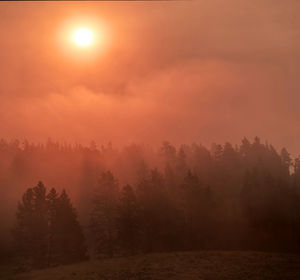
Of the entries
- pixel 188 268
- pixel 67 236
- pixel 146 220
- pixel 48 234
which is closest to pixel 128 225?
pixel 146 220

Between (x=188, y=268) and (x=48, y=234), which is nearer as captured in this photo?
(x=188, y=268)

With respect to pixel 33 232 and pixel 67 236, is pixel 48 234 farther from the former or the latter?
pixel 67 236

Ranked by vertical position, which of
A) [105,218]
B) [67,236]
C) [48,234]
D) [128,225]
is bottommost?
[67,236]

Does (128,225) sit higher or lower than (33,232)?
higher

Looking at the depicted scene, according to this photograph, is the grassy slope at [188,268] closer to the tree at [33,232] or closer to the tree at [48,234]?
the tree at [48,234]

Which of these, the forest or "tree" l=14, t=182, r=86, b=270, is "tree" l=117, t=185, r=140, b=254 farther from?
"tree" l=14, t=182, r=86, b=270

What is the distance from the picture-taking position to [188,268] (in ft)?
140

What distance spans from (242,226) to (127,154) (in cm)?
7254

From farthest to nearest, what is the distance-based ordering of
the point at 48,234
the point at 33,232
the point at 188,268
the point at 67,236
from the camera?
1. the point at 48,234
2. the point at 33,232
3. the point at 67,236
4. the point at 188,268

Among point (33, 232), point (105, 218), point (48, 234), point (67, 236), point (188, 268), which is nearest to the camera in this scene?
point (188, 268)

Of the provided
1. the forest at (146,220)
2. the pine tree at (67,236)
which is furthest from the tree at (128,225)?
the pine tree at (67,236)

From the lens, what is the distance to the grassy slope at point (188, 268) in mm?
38969

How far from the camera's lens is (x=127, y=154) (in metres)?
137

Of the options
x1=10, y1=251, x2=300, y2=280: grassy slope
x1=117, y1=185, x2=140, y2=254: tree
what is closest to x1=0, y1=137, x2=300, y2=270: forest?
x1=117, y1=185, x2=140, y2=254: tree
